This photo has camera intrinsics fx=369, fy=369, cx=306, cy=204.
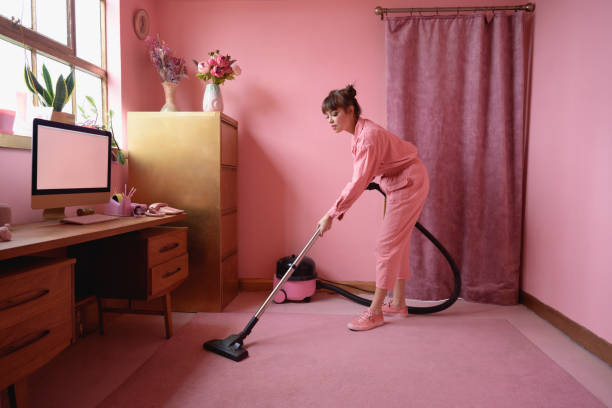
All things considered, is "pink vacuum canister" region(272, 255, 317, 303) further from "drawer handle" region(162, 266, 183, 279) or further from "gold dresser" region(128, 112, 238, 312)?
"drawer handle" region(162, 266, 183, 279)

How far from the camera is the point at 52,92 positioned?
182 centimetres

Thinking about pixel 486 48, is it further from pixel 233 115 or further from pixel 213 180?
pixel 213 180

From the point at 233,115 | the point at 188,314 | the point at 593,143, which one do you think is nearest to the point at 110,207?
the point at 188,314

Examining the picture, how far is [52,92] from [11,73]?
19cm

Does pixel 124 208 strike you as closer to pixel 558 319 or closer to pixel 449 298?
pixel 449 298

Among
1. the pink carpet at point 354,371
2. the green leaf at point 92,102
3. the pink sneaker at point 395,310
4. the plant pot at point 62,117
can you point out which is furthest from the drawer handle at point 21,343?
the pink sneaker at point 395,310

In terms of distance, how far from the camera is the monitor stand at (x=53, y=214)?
1.72 m

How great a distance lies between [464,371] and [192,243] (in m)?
1.67

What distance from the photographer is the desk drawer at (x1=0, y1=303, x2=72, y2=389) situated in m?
1.02

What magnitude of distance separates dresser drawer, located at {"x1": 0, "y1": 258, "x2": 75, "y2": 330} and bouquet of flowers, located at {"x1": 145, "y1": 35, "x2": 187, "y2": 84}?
1668 millimetres

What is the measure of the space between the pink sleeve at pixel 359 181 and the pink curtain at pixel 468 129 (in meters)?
0.74

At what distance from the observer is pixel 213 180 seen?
7.55ft

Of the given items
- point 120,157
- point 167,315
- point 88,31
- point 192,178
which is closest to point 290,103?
point 192,178

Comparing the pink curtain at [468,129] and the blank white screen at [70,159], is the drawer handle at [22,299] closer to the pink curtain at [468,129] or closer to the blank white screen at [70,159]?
the blank white screen at [70,159]
